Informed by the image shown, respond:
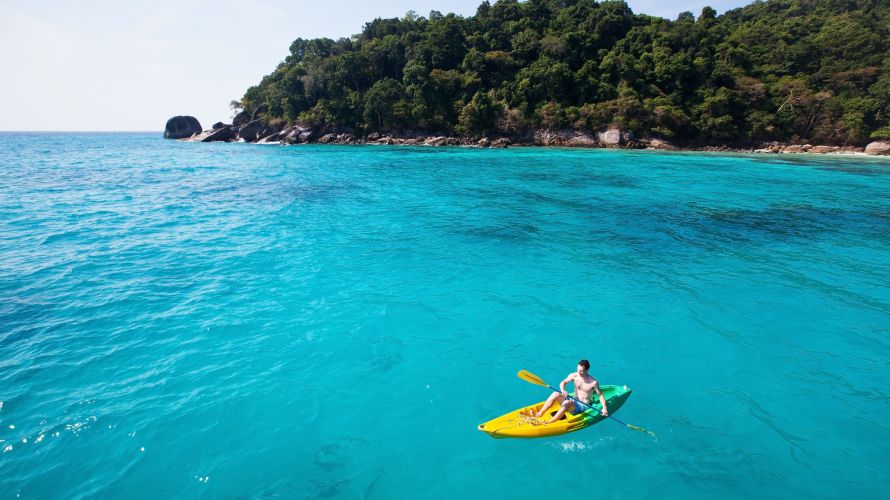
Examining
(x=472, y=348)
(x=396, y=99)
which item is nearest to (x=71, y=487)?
(x=472, y=348)

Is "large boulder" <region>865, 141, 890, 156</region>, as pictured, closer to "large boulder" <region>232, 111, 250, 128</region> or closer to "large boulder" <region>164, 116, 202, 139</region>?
"large boulder" <region>232, 111, 250, 128</region>

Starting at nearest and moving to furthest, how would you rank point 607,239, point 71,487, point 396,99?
point 71,487 < point 607,239 < point 396,99

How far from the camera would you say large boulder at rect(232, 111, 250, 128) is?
97300 millimetres

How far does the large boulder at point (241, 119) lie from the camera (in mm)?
97300

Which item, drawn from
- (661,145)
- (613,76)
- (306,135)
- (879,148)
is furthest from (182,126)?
(879,148)

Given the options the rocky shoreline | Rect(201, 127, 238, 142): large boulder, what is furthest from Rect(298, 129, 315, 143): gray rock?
→ Rect(201, 127, 238, 142): large boulder

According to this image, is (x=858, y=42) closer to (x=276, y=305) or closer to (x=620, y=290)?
(x=620, y=290)

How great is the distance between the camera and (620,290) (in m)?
13.8

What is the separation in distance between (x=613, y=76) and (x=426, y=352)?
77.0 m

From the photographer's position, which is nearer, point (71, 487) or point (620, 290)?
point (71, 487)

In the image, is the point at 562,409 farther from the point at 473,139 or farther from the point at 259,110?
the point at 259,110

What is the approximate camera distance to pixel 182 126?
114 m

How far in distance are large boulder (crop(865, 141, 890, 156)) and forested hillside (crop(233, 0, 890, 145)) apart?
5.01 ft

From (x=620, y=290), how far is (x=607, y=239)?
242 inches
